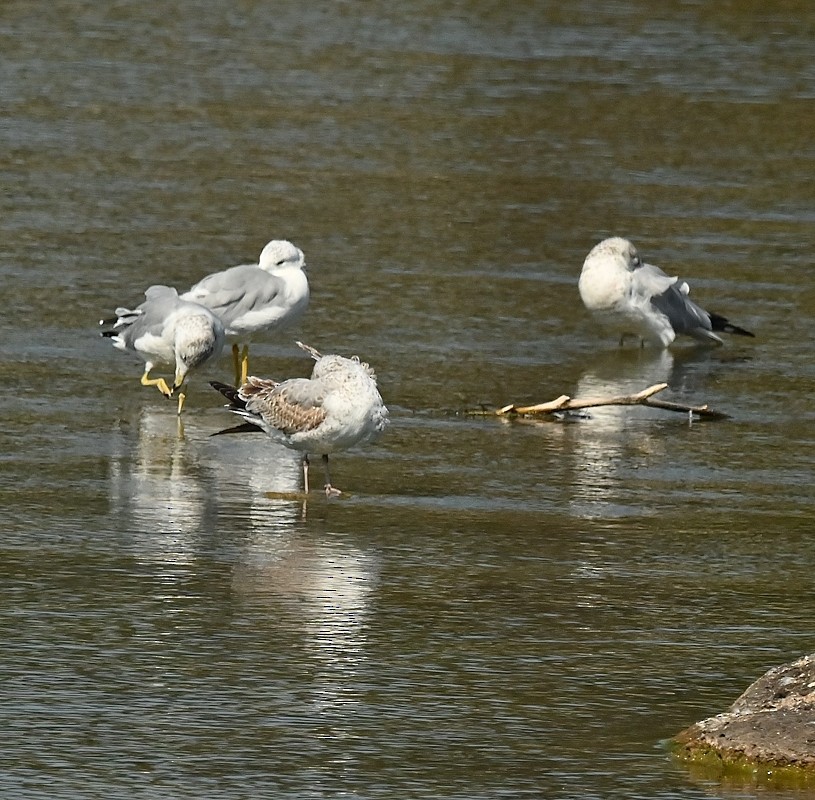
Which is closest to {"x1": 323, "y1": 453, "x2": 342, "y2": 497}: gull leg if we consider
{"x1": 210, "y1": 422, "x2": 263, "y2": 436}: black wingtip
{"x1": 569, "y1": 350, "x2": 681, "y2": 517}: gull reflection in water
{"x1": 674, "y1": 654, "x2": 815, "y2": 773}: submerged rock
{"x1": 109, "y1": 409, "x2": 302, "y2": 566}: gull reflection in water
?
{"x1": 109, "y1": 409, "x2": 302, "y2": 566}: gull reflection in water

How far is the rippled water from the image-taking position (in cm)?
591

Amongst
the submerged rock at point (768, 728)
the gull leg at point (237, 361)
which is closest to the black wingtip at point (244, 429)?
the gull leg at point (237, 361)

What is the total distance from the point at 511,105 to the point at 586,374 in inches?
321

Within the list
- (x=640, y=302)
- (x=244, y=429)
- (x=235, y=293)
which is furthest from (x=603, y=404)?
(x=640, y=302)

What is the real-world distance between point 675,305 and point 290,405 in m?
4.35

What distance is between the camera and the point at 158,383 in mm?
10422

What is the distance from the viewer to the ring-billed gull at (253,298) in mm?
11133

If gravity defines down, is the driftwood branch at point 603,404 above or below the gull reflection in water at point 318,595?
above

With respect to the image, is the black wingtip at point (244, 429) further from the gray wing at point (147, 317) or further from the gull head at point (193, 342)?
the gray wing at point (147, 317)

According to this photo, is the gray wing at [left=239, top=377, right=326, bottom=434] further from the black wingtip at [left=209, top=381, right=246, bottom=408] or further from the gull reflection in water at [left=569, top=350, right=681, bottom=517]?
the gull reflection in water at [left=569, top=350, right=681, bottom=517]

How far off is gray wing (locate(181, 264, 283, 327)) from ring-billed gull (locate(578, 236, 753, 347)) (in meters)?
2.06

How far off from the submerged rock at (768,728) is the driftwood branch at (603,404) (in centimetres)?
420

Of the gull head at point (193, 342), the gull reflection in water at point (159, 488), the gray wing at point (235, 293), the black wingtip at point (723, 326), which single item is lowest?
the gull reflection in water at point (159, 488)

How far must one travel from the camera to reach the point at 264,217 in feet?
48.6
